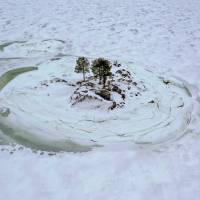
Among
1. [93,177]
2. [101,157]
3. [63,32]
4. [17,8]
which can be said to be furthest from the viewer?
[17,8]

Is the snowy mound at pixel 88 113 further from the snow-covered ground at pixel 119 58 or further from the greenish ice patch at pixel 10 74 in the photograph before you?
the snow-covered ground at pixel 119 58

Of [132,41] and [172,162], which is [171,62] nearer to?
[132,41]

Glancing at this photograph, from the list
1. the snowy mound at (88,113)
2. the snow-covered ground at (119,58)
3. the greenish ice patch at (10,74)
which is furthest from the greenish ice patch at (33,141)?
the greenish ice patch at (10,74)

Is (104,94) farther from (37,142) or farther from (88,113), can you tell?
(37,142)

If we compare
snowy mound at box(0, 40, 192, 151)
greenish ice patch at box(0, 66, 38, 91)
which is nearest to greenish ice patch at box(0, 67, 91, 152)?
snowy mound at box(0, 40, 192, 151)

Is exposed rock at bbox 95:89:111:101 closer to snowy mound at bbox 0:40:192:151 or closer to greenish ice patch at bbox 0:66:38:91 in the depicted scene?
snowy mound at bbox 0:40:192:151

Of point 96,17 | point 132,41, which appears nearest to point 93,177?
point 132,41
